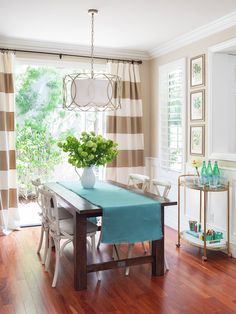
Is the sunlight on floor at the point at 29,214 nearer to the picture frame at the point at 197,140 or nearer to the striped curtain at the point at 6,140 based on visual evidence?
the striped curtain at the point at 6,140

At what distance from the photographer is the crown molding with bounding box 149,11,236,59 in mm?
3994

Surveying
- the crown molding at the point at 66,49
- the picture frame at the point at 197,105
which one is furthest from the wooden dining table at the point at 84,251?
the crown molding at the point at 66,49

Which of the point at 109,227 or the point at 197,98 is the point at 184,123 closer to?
the point at 197,98

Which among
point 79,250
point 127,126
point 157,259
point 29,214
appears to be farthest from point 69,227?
point 29,214

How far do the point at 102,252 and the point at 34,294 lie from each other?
123 centimetres

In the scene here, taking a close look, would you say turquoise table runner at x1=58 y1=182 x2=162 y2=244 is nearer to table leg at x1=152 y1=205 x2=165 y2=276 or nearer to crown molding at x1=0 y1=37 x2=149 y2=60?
table leg at x1=152 y1=205 x2=165 y2=276

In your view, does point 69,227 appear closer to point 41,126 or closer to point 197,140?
point 197,140

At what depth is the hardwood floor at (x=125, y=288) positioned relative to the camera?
2.85m

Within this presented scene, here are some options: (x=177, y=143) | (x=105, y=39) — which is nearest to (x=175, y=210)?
(x=177, y=143)

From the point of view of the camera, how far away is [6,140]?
4910 millimetres

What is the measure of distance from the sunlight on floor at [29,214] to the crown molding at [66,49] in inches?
93.9

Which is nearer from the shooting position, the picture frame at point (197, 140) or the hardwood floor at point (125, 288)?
the hardwood floor at point (125, 288)

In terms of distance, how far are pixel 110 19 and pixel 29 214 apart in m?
3.49

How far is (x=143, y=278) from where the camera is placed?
3439 millimetres
